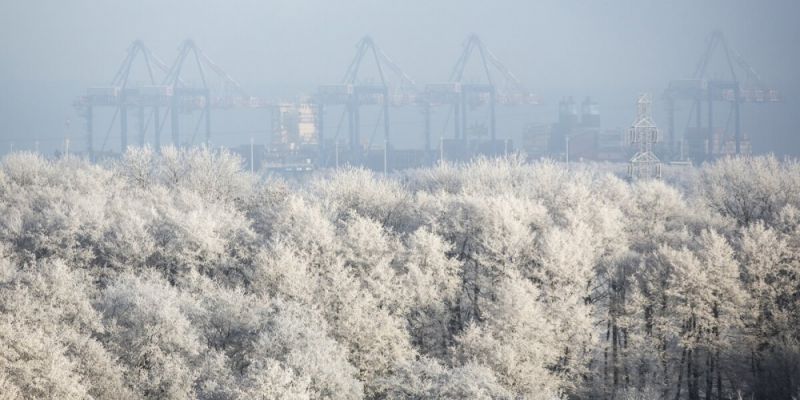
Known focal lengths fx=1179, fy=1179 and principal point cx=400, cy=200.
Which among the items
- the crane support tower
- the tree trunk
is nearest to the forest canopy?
the tree trunk

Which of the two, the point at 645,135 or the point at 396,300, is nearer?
the point at 396,300

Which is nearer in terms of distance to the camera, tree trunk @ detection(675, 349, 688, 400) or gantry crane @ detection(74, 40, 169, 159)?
tree trunk @ detection(675, 349, 688, 400)

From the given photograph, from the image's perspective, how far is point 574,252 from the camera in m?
39.2

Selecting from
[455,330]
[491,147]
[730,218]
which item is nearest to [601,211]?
[730,218]

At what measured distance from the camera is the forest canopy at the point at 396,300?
28562 mm

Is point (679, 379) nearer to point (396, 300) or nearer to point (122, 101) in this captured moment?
point (396, 300)

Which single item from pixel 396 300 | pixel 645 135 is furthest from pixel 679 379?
pixel 645 135

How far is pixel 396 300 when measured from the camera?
36656 millimetres

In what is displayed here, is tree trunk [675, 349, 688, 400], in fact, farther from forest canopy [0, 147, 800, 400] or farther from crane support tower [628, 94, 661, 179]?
crane support tower [628, 94, 661, 179]

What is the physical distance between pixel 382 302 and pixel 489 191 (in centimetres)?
1932

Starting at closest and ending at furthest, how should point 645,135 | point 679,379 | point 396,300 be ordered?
point 679,379, point 396,300, point 645,135

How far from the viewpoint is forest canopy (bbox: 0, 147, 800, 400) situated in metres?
28.6

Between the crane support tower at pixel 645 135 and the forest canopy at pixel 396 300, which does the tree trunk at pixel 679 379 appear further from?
the crane support tower at pixel 645 135

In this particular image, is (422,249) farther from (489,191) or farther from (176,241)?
(489,191)
